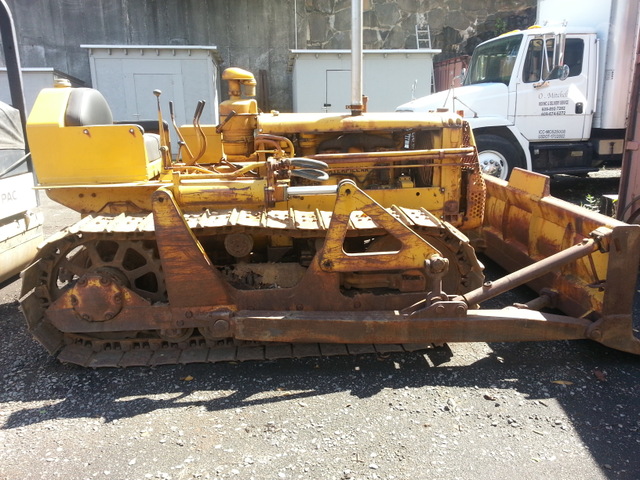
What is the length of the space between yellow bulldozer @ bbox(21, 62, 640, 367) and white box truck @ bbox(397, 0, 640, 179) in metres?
4.91

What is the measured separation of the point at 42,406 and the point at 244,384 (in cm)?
119

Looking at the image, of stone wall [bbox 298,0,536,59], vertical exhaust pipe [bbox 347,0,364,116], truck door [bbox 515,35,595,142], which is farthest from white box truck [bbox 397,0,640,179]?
stone wall [bbox 298,0,536,59]

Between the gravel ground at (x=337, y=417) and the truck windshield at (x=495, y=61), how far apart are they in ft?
21.2

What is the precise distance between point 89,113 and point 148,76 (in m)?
9.55

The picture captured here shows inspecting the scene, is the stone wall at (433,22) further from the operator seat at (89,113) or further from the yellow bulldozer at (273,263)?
the yellow bulldozer at (273,263)

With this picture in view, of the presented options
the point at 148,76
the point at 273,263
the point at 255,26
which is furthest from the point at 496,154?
the point at 255,26

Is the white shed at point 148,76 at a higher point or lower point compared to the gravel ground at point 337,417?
higher

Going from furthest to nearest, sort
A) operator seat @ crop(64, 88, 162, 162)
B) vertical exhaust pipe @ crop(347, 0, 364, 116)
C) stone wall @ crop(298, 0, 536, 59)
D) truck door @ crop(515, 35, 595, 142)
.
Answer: stone wall @ crop(298, 0, 536, 59), truck door @ crop(515, 35, 595, 142), vertical exhaust pipe @ crop(347, 0, 364, 116), operator seat @ crop(64, 88, 162, 162)

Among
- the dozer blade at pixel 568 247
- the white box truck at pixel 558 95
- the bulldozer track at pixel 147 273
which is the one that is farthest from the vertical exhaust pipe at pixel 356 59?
the white box truck at pixel 558 95

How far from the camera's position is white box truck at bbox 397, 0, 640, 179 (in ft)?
28.2

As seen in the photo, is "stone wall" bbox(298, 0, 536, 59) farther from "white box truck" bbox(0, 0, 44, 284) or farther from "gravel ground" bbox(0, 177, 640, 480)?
"gravel ground" bbox(0, 177, 640, 480)

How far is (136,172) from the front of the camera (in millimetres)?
4051

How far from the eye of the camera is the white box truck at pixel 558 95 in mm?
8586

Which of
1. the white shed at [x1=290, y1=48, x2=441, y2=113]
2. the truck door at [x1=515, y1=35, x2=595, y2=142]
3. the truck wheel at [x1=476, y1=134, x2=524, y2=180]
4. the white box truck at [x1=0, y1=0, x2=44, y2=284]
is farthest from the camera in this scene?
the white shed at [x1=290, y1=48, x2=441, y2=113]
